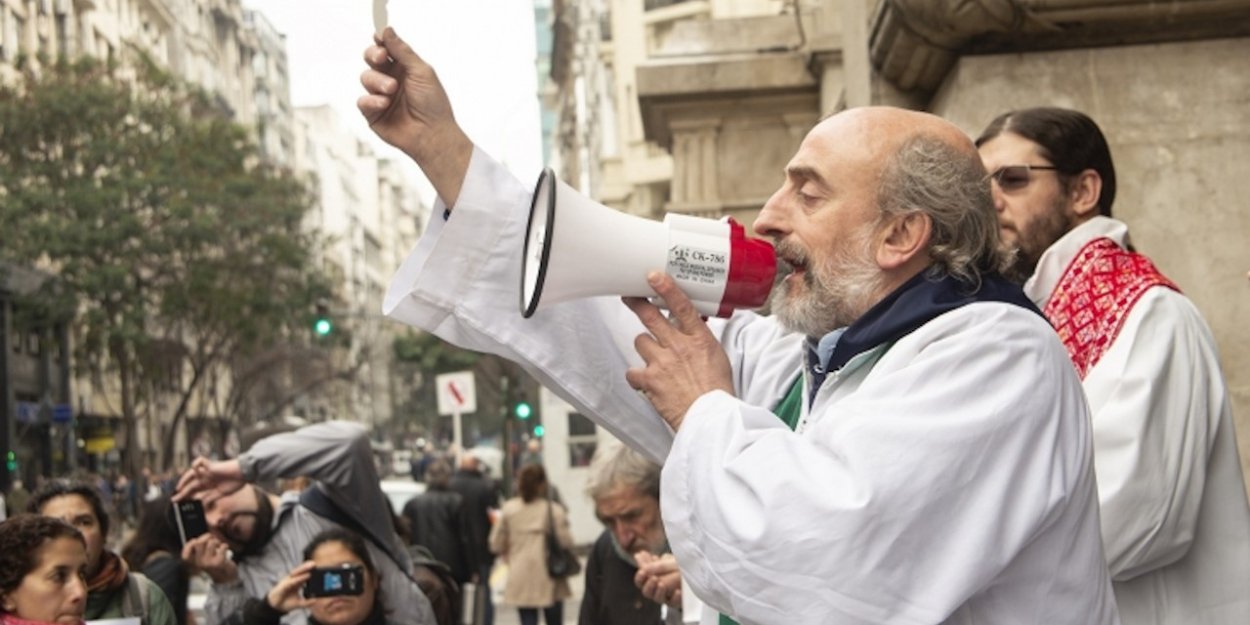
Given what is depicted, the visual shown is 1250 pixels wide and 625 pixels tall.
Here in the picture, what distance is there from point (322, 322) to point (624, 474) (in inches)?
1341

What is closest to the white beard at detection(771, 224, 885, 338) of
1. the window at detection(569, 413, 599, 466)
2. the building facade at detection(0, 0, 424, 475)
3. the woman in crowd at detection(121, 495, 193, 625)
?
the building facade at detection(0, 0, 424, 475)

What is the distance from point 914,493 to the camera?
2588mm

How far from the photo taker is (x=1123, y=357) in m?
3.69

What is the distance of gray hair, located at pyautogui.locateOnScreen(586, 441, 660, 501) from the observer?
247 inches

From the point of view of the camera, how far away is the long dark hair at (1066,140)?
427cm

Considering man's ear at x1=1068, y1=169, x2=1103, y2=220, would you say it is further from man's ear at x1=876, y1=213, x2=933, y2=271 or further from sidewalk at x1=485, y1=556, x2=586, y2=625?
sidewalk at x1=485, y1=556, x2=586, y2=625

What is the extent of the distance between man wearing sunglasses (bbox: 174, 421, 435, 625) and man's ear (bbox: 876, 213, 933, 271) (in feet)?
12.3

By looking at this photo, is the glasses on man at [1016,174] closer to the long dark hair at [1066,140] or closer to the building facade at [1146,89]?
the long dark hair at [1066,140]

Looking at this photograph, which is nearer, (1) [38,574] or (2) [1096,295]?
(2) [1096,295]

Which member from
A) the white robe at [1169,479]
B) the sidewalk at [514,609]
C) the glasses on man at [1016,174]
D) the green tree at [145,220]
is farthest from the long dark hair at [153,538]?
the green tree at [145,220]

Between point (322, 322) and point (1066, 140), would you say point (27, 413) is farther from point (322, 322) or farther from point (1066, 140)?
point (1066, 140)

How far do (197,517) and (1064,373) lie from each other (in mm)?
4322

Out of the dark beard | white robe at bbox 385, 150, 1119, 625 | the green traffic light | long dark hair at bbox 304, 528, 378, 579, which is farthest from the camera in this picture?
the green traffic light

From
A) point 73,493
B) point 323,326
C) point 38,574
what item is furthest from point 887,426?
point 323,326
